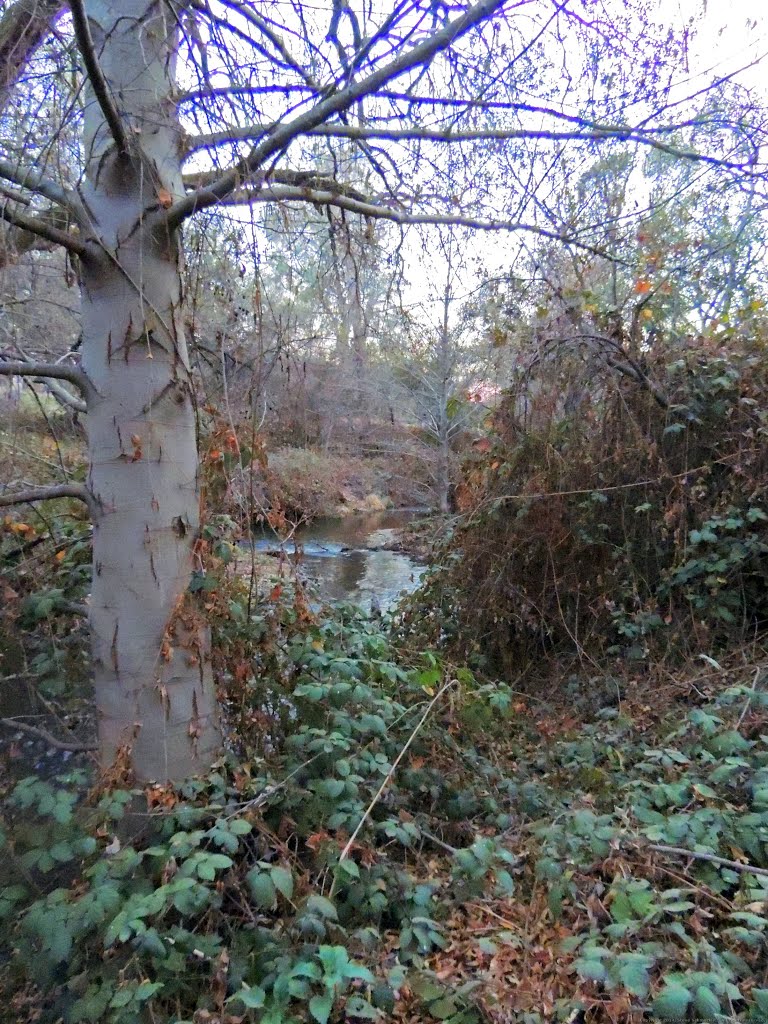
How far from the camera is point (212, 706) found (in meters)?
2.71

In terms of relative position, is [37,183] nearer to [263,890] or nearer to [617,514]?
[263,890]

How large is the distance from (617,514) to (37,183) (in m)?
4.03

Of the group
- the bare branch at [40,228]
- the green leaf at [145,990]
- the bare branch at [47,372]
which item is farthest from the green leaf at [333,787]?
the bare branch at [40,228]

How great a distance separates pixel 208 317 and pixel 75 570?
4.89ft

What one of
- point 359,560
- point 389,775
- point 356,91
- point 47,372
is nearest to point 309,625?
point 389,775

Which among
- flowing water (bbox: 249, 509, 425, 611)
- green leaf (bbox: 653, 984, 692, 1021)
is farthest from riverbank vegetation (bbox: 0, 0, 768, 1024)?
flowing water (bbox: 249, 509, 425, 611)

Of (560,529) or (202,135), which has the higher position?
(202,135)

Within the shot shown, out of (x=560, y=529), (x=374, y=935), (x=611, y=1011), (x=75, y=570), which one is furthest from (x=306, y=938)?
(x=560, y=529)

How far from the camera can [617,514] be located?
4.77m

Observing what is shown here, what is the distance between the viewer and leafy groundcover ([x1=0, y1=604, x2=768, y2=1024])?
1805 millimetres

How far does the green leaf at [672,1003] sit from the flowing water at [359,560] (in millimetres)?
3875

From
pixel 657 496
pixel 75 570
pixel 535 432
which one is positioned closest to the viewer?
pixel 75 570

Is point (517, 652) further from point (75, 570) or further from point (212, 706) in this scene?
point (75, 570)

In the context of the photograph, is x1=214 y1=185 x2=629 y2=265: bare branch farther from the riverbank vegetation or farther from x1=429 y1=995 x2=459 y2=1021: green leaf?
x1=429 y1=995 x2=459 y2=1021: green leaf
